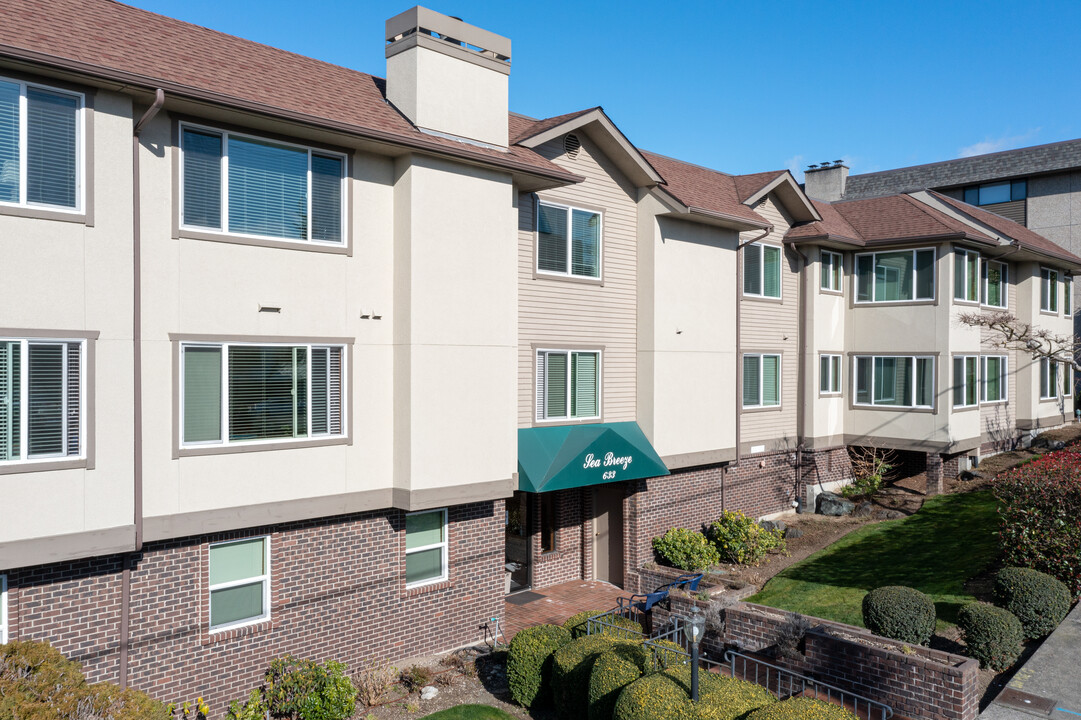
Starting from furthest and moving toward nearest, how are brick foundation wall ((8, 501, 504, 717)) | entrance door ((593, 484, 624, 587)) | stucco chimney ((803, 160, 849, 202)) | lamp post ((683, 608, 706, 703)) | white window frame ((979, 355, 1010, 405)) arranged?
stucco chimney ((803, 160, 849, 202)) → white window frame ((979, 355, 1010, 405)) → entrance door ((593, 484, 624, 587)) → brick foundation wall ((8, 501, 504, 717)) → lamp post ((683, 608, 706, 703))

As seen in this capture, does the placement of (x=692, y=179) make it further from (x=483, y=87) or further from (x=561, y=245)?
(x=483, y=87)

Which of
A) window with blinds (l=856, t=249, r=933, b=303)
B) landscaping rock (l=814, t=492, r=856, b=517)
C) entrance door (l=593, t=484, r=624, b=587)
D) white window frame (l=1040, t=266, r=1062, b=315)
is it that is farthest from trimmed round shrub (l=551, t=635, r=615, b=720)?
white window frame (l=1040, t=266, r=1062, b=315)

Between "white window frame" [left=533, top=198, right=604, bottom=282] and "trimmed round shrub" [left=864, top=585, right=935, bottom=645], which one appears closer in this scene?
"trimmed round shrub" [left=864, top=585, right=935, bottom=645]

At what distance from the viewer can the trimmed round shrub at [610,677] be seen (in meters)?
11.4

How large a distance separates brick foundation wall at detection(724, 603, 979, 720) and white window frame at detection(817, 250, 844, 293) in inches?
546

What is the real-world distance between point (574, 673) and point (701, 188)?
13571 millimetres

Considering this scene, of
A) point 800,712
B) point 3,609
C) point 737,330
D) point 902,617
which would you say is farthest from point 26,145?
point 737,330

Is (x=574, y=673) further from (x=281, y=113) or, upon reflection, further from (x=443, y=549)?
(x=281, y=113)

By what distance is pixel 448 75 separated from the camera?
14672 mm

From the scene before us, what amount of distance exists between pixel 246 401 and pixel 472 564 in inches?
224

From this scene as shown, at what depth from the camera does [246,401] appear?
1221 centimetres

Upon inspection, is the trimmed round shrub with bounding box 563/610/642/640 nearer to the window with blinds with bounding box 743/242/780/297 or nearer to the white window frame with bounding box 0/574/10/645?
the white window frame with bounding box 0/574/10/645

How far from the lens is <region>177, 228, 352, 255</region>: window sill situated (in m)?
11.6

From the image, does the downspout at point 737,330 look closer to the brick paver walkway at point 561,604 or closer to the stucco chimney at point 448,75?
the brick paver walkway at point 561,604
